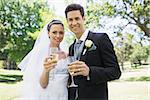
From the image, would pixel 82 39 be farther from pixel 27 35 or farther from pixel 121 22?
pixel 27 35

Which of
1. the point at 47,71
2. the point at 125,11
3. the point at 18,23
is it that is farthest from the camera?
the point at 18,23

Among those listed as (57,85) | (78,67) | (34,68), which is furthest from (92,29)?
(78,67)

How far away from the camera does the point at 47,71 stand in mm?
1258

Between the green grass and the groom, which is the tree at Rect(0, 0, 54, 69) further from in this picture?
the groom

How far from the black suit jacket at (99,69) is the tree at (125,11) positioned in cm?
890

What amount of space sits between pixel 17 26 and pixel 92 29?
24.1 feet

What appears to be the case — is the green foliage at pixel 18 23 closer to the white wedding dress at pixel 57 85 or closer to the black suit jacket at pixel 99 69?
the white wedding dress at pixel 57 85

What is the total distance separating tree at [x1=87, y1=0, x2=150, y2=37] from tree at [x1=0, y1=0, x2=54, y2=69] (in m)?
3.61

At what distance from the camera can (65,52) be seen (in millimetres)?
1512

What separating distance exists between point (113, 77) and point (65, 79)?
1.20 ft

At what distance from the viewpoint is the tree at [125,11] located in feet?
33.5

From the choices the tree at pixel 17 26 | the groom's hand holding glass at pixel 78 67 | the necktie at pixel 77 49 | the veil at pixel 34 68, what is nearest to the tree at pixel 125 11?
the tree at pixel 17 26

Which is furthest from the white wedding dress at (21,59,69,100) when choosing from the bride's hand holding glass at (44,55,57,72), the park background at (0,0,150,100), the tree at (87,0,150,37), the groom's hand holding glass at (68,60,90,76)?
the tree at (87,0,150,37)

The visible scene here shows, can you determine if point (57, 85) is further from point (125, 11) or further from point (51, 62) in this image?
point (125, 11)
